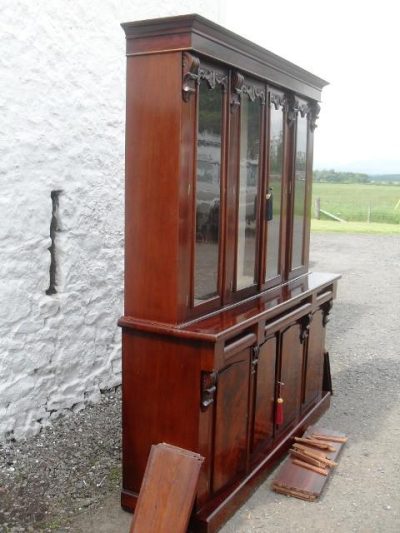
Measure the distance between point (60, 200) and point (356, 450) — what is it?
2.97 meters

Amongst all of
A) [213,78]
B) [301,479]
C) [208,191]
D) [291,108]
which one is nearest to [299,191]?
[291,108]

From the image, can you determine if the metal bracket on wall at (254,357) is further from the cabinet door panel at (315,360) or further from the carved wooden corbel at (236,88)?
the carved wooden corbel at (236,88)

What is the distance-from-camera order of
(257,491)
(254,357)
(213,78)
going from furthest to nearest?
(257,491), (254,357), (213,78)

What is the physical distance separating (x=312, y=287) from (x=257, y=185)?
1.09m

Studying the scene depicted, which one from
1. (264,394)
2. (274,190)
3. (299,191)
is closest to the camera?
(264,394)

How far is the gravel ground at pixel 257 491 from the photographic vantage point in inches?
149

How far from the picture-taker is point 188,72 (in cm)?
332

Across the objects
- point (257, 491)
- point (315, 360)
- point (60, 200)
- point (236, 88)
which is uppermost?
point (236, 88)

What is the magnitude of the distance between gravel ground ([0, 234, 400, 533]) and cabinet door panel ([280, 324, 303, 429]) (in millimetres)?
511

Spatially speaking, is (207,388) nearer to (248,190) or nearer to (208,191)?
(208,191)

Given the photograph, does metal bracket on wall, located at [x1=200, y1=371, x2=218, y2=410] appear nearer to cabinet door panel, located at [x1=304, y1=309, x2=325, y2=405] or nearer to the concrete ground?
the concrete ground

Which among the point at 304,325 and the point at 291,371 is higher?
the point at 304,325

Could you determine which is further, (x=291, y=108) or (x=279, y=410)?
(x=291, y=108)

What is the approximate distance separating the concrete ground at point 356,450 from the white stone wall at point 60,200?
50.6 inches
